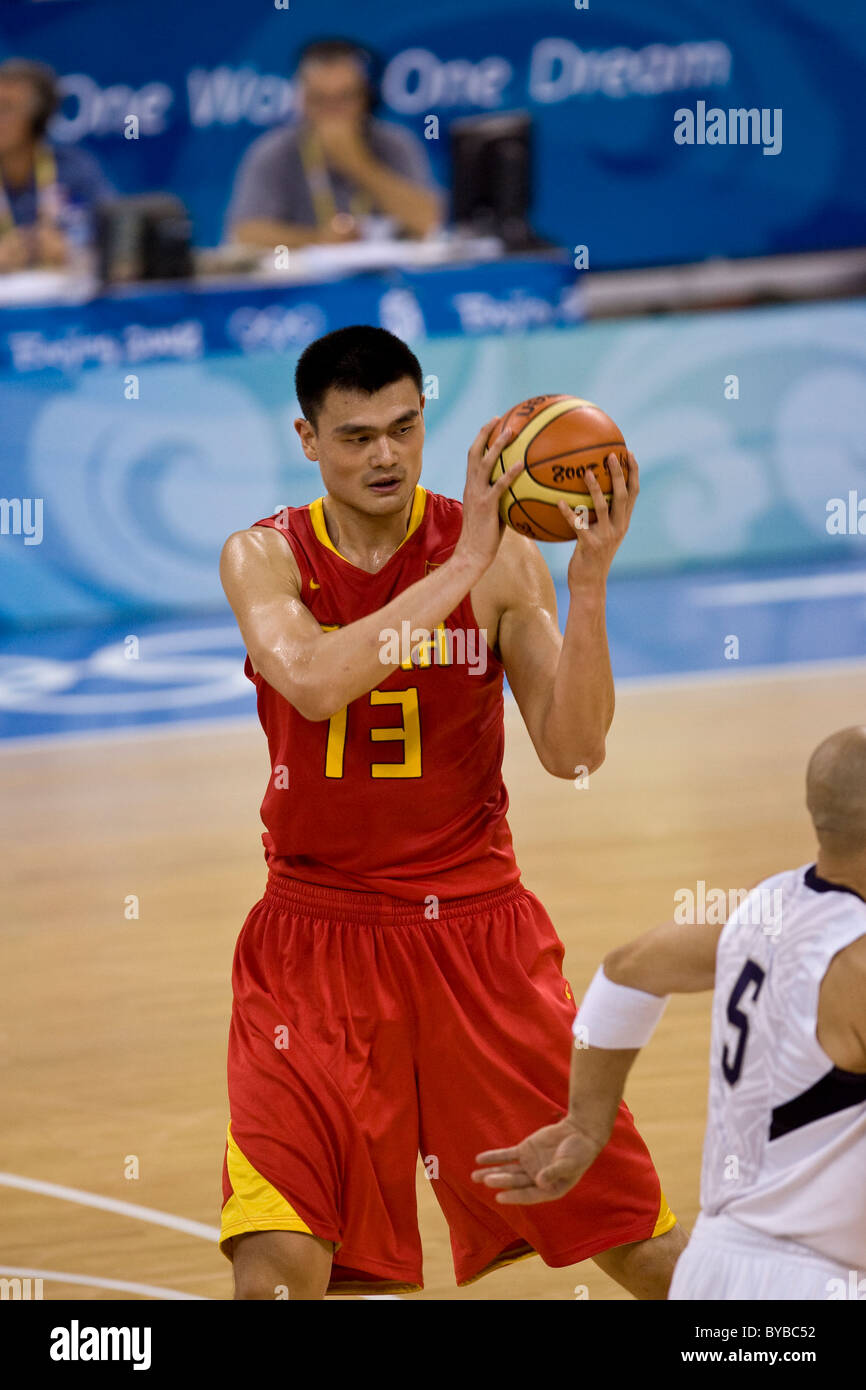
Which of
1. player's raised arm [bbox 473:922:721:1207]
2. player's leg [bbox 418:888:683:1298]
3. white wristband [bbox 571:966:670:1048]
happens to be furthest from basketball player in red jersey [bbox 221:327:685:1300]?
white wristband [bbox 571:966:670:1048]

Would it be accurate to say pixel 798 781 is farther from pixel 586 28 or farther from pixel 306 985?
pixel 586 28

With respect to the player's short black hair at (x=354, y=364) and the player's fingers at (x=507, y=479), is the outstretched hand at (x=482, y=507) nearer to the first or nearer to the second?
the player's fingers at (x=507, y=479)

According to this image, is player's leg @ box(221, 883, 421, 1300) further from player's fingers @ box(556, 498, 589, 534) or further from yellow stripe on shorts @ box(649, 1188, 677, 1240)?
player's fingers @ box(556, 498, 589, 534)

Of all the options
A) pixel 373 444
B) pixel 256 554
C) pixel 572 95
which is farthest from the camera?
pixel 572 95

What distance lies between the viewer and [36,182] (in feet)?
39.9

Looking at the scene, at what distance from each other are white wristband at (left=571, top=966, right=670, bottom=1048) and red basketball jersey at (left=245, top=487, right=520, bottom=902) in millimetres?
847

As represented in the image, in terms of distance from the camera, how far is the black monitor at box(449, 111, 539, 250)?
11766 millimetres

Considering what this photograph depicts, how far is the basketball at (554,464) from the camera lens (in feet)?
10.9

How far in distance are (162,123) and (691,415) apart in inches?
215

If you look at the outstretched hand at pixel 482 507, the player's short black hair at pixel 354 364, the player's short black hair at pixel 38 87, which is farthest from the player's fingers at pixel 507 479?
the player's short black hair at pixel 38 87

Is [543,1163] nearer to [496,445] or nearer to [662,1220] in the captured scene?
[662,1220]

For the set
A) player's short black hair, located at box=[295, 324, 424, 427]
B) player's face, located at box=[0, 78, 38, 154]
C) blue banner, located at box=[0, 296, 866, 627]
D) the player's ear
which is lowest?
the player's ear

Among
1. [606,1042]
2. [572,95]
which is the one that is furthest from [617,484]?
[572,95]

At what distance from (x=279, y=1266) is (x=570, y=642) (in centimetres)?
119
